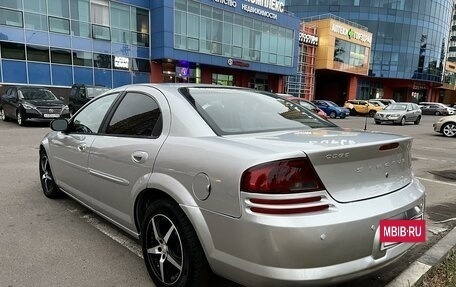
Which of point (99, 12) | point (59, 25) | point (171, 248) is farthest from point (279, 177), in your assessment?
point (99, 12)

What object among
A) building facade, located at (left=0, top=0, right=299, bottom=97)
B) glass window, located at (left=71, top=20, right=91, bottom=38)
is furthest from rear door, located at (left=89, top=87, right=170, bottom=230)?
glass window, located at (left=71, top=20, right=91, bottom=38)

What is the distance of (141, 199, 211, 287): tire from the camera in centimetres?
252

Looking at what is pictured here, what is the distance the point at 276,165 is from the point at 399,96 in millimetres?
68400

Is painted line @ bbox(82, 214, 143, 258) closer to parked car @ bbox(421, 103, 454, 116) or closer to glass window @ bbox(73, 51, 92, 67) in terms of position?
glass window @ bbox(73, 51, 92, 67)

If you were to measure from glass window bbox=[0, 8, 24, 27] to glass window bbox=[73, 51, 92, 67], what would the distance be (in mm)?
3607

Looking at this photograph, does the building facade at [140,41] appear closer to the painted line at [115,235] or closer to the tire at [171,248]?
the painted line at [115,235]

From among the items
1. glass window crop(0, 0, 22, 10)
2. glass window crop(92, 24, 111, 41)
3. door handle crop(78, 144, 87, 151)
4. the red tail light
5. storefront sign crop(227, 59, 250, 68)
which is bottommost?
door handle crop(78, 144, 87, 151)

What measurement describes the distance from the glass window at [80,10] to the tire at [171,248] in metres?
25.6

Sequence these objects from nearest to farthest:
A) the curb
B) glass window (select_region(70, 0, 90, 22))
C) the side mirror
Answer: the curb → the side mirror → glass window (select_region(70, 0, 90, 22))

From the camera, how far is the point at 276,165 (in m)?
2.19

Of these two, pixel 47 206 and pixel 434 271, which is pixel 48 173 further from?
pixel 434 271

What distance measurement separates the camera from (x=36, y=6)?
23375 mm

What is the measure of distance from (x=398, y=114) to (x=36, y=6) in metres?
23.3

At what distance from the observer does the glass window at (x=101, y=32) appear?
25.8 metres
